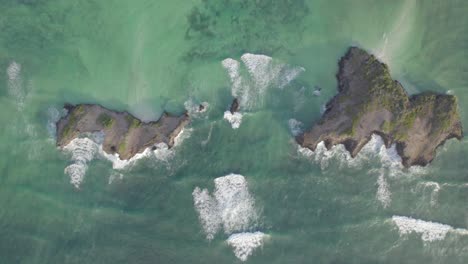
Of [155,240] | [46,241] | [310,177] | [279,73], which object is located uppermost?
[279,73]

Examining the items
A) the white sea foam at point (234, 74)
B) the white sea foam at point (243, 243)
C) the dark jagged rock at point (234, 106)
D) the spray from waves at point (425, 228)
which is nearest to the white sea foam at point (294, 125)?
the dark jagged rock at point (234, 106)

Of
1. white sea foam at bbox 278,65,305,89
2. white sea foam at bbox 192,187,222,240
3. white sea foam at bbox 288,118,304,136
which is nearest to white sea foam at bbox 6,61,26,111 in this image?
white sea foam at bbox 192,187,222,240

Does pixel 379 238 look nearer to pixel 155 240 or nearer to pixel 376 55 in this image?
pixel 376 55

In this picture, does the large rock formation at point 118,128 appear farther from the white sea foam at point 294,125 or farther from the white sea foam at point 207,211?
the white sea foam at point 294,125

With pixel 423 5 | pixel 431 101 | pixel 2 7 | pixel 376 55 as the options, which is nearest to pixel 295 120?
pixel 376 55

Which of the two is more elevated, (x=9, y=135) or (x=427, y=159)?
(x=427, y=159)

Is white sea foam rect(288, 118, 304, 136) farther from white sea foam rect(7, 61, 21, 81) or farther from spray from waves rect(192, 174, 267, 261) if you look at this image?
white sea foam rect(7, 61, 21, 81)
